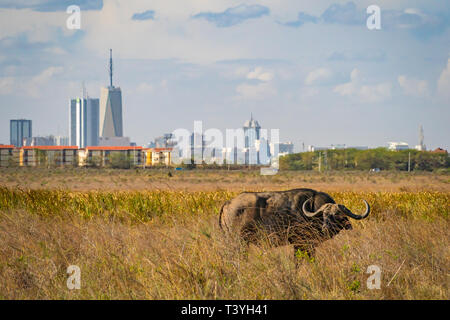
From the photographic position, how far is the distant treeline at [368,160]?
10794cm

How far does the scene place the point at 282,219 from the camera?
9.59 m

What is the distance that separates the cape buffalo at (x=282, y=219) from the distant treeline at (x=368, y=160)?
98508 millimetres

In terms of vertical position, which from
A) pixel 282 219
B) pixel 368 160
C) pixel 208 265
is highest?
pixel 282 219

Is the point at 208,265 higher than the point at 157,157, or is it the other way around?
the point at 208,265

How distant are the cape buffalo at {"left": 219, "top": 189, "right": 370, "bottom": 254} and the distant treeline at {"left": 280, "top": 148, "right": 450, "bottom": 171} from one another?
323 feet

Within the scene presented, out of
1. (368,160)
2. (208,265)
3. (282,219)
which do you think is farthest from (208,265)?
(368,160)

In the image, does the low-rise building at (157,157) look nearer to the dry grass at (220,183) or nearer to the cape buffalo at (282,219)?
the dry grass at (220,183)

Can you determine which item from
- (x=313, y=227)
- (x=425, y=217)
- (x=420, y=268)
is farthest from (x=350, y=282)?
(x=425, y=217)

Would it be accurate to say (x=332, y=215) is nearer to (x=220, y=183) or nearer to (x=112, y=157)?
(x=220, y=183)

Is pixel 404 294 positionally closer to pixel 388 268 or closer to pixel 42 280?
pixel 388 268

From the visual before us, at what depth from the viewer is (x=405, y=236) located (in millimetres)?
9883

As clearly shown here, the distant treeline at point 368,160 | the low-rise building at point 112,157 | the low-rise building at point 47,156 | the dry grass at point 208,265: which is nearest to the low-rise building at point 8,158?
the low-rise building at point 47,156

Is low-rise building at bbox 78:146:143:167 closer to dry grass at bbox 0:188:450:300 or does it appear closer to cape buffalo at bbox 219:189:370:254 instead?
dry grass at bbox 0:188:450:300

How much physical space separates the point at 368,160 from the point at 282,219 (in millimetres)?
112326
